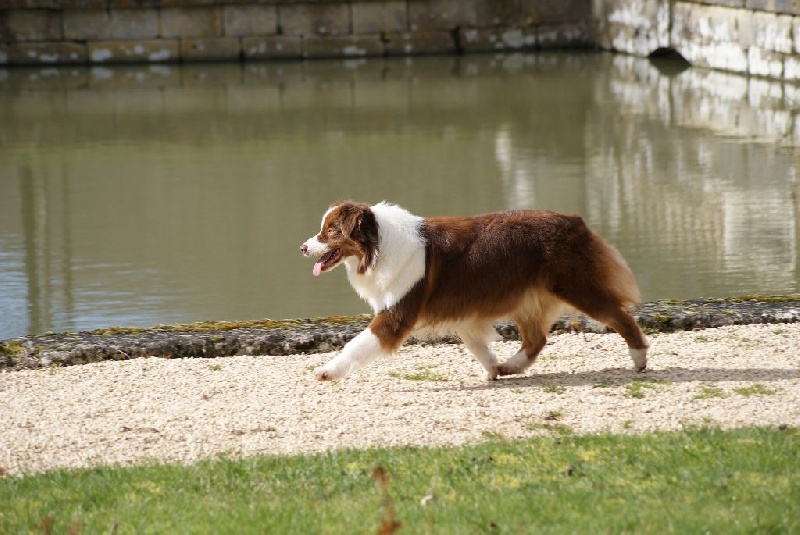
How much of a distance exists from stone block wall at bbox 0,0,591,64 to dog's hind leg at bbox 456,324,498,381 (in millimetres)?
19803

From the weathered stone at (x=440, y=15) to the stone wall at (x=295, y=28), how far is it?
21 mm

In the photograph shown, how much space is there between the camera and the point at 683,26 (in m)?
23.4

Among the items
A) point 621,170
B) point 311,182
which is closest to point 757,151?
point 621,170

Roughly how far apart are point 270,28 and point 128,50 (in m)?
2.91

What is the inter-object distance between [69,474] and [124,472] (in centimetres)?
24

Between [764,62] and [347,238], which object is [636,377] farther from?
[764,62]

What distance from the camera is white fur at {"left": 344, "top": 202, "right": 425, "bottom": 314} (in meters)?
6.91

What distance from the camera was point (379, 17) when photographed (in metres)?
26.4

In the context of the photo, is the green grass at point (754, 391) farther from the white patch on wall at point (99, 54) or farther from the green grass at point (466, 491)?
the white patch on wall at point (99, 54)

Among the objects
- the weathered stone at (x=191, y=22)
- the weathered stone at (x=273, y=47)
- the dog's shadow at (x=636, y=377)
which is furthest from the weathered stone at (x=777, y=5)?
the dog's shadow at (x=636, y=377)

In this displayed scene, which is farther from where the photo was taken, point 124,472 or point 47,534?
point 124,472

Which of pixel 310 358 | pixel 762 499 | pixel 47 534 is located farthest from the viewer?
pixel 310 358

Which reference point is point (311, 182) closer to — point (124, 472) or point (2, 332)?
point (2, 332)

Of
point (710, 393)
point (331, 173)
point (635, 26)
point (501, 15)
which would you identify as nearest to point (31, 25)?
point (501, 15)
